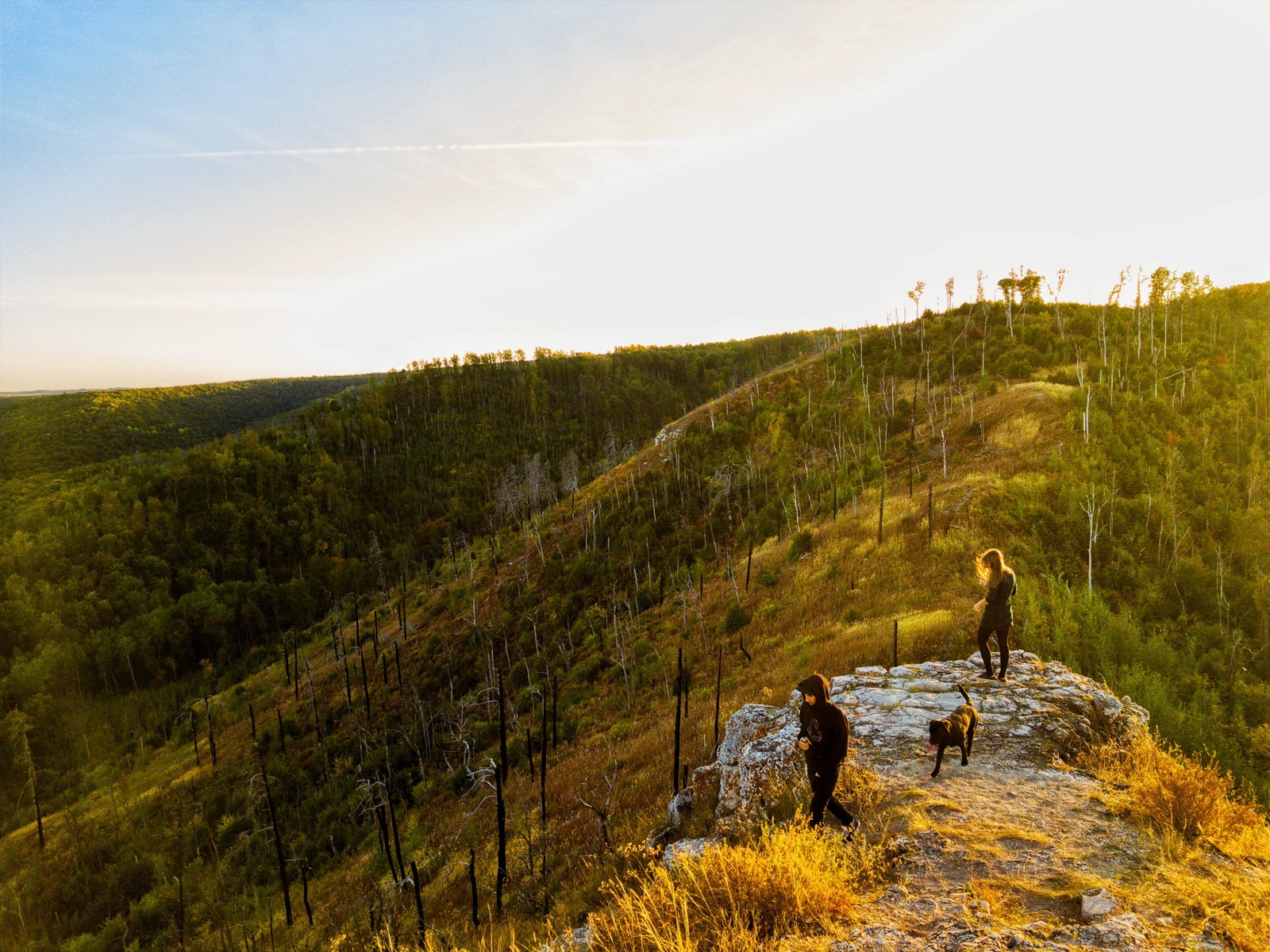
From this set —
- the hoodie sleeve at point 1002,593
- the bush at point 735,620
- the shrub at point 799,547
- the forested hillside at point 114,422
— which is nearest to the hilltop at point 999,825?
the hoodie sleeve at point 1002,593

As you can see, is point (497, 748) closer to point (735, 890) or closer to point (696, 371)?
point (735, 890)

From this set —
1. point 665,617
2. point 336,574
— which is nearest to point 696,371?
point 336,574

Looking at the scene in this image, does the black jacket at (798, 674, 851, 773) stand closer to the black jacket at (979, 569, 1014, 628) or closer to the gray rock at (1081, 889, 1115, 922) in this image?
the gray rock at (1081, 889, 1115, 922)

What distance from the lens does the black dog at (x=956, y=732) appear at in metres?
6.51

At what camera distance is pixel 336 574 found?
8762cm

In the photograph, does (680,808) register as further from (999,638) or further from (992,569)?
(992,569)

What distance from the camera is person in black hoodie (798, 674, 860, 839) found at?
5562 mm

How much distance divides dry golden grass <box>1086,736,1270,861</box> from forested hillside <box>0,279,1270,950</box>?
3620 millimetres

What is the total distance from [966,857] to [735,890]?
2394 millimetres

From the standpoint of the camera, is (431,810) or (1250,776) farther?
(431,810)

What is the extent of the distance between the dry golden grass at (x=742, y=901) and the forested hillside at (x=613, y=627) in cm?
337

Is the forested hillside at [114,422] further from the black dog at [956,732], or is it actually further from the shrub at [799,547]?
the black dog at [956,732]

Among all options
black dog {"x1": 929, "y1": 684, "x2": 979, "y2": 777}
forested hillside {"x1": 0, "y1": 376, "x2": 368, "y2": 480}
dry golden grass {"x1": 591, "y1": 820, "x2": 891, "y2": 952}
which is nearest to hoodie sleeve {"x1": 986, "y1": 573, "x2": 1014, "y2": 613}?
black dog {"x1": 929, "y1": 684, "x2": 979, "y2": 777}

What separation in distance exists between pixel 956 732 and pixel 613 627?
26.8 m
